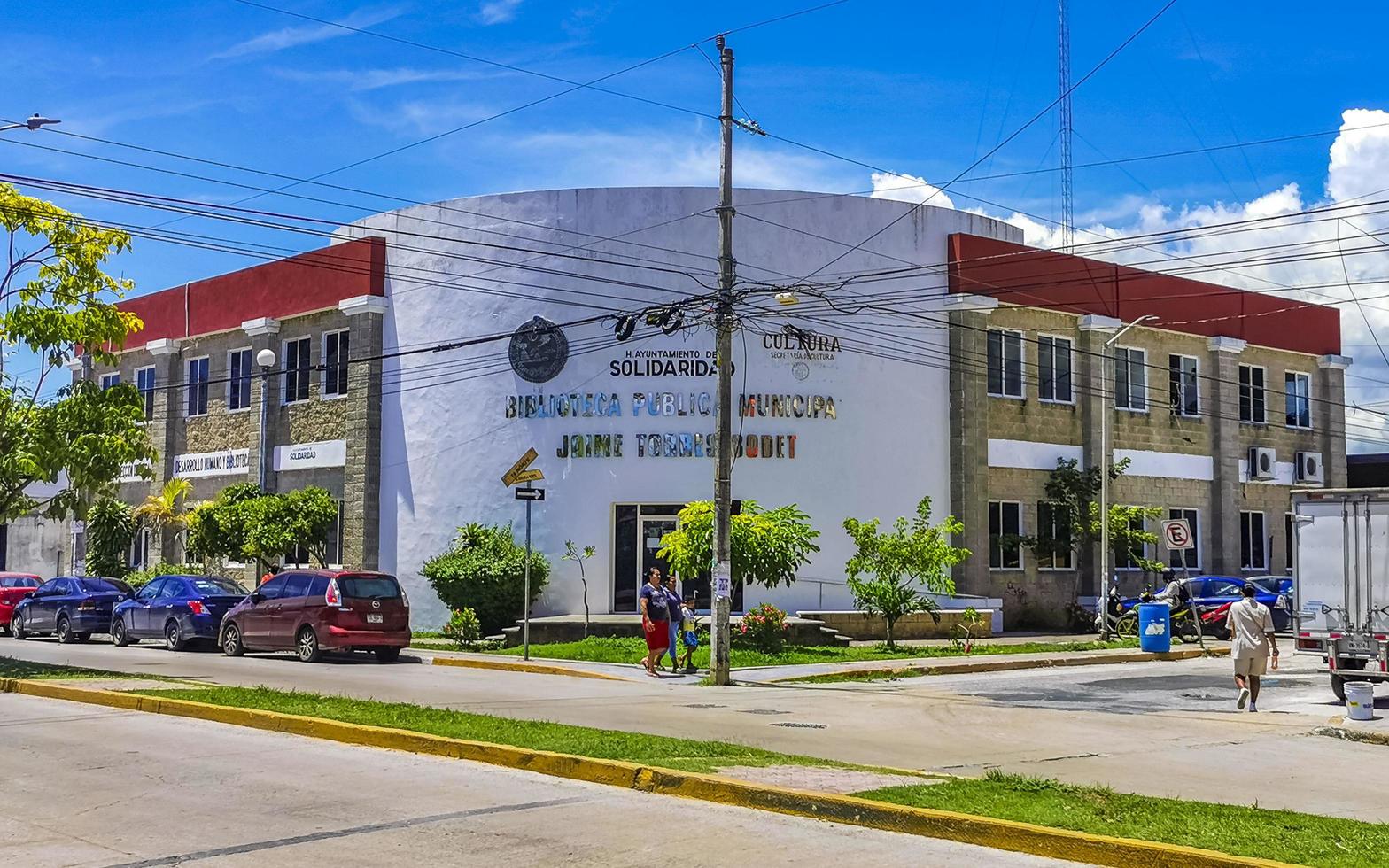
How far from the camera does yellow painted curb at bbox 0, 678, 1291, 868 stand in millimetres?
8242

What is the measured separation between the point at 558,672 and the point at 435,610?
32.3 ft

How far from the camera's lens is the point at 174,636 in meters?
29.0

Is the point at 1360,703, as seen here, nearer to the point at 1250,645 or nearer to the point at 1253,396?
the point at 1250,645

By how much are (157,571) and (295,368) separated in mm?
7740

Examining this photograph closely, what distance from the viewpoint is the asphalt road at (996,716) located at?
12.6 meters

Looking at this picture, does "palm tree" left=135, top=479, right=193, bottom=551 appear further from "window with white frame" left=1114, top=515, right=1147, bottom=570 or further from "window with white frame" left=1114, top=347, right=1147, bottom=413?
"window with white frame" left=1114, top=347, right=1147, bottom=413

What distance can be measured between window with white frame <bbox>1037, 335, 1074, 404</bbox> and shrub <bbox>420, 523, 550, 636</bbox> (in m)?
13.8

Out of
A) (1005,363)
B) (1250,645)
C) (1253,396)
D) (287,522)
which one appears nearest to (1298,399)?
(1253,396)

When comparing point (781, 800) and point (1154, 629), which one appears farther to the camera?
point (1154, 629)

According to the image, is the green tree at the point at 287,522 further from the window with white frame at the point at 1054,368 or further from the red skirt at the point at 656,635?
the window with white frame at the point at 1054,368

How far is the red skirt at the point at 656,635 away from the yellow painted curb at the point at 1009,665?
1.62m

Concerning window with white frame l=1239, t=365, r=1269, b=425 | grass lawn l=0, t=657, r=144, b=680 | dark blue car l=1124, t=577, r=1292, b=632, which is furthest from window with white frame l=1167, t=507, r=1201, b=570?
grass lawn l=0, t=657, r=144, b=680

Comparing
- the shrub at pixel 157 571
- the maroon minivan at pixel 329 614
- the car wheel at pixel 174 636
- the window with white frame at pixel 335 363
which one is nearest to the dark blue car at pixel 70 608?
the car wheel at pixel 174 636

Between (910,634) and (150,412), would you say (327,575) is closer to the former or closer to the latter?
(910,634)
